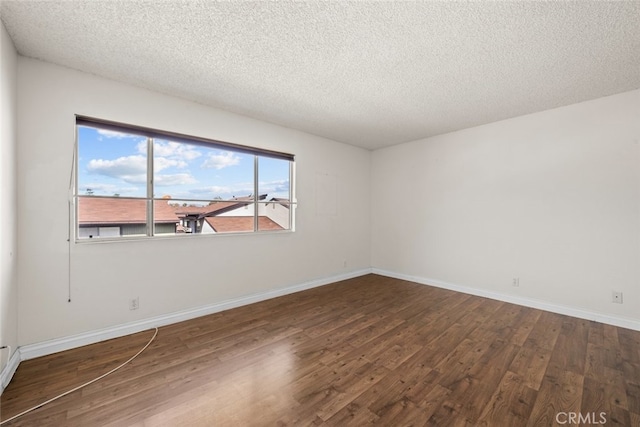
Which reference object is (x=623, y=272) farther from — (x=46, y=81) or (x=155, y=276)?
(x=46, y=81)

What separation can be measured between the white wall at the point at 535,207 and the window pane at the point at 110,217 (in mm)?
4295

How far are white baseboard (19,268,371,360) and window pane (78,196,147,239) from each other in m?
0.96

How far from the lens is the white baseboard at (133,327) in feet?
7.53

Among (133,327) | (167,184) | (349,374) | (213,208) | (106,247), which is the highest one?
(167,184)

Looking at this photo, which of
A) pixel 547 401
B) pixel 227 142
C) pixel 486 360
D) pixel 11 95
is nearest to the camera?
→ pixel 547 401

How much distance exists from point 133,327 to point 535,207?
5.22 metres

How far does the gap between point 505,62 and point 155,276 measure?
4.18 metres

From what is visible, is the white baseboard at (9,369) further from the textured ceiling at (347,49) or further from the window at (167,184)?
the textured ceiling at (347,49)

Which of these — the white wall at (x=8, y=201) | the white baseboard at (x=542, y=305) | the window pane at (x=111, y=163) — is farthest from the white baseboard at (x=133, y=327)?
the white baseboard at (x=542, y=305)

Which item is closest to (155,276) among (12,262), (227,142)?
(12,262)

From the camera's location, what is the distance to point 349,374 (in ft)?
6.82

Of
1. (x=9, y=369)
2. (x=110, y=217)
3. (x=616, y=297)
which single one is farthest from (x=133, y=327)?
(x=616, y=297)

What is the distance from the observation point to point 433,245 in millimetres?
4652

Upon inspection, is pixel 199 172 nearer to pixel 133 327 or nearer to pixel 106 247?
pixel 106 247
